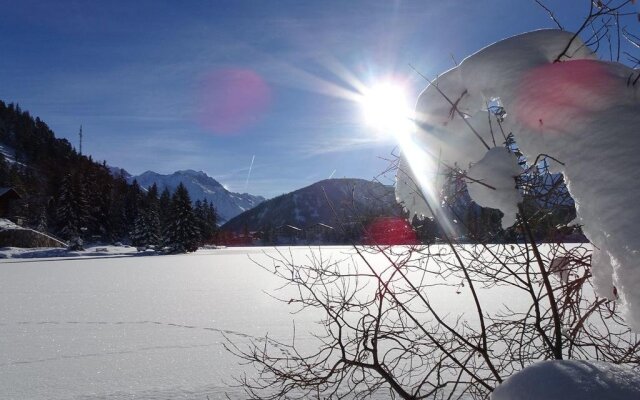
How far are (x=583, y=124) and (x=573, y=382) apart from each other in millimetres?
869

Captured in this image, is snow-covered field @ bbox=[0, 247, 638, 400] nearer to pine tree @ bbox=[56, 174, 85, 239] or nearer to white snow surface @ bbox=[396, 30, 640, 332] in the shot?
white snow surface @ bbox=[396, 30, 640, 332]

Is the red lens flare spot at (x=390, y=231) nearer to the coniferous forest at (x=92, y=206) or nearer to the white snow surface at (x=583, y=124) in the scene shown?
the white snow surface at (x=583, y=124)

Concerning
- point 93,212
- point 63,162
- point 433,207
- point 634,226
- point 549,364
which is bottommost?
point 549,364

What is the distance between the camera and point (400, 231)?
3.34m

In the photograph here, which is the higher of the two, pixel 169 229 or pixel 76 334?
pixel 169 229

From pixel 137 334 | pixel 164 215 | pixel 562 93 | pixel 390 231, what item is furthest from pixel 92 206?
pixel 562 93

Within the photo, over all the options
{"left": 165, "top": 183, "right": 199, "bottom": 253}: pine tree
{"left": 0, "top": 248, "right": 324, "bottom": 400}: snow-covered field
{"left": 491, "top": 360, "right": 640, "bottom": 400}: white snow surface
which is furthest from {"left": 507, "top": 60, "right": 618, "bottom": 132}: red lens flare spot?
{"left": 165, "top": 183, "right": 199, "bottom": 253}: pine tree

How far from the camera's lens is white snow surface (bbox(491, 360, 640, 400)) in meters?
1.37

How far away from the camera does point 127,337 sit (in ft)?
20.7

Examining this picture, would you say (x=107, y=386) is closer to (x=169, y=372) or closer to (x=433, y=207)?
(x=169, y=372)

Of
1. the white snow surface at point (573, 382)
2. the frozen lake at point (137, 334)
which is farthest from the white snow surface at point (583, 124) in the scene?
the frozen lake at point (137, 334)

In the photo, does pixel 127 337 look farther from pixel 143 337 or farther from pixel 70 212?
pixel 70 212

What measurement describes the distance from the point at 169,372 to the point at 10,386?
1.41 m

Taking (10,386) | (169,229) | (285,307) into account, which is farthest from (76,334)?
(169,229)
